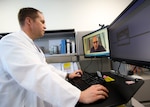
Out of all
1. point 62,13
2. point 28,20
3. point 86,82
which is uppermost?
point 62,13

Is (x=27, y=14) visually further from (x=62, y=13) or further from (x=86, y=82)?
(x=62, y=13)

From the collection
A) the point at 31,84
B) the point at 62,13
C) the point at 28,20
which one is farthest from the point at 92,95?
the point at 62,13

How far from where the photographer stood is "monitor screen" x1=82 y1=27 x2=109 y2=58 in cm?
161

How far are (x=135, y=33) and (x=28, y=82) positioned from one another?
616 mm

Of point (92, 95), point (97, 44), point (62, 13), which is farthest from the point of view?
point (62, 13)

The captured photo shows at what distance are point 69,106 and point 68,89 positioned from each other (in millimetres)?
79

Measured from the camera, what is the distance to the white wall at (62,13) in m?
3.03

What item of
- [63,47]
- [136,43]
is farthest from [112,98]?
[63,47]

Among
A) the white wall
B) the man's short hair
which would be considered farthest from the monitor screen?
the white wall

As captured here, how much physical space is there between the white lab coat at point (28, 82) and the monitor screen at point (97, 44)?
865 millimetres

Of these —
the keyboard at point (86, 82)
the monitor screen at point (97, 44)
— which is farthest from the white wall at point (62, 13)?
the keyboard at point (86, 82)

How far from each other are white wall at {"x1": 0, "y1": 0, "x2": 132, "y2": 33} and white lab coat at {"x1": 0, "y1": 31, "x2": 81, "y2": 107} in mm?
2105

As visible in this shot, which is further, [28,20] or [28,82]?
[28,20]

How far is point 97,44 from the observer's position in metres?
1.79
